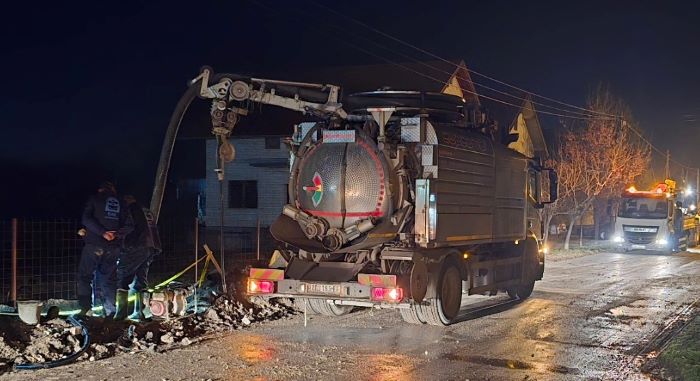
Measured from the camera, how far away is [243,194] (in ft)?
106

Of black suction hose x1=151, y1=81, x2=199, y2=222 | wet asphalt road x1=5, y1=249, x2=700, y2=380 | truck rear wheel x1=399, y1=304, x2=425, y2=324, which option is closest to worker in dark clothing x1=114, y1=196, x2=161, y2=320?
black suction hose x1=151, y1=81, x2=199, y2=222

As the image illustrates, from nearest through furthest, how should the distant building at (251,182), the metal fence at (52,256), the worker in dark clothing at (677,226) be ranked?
the metal fence at (52,256)
the distant building at (251,182)
the worker in dark clothing at (677,226)

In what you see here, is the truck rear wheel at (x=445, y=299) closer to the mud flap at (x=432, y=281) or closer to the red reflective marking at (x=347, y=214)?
the mud flap at (x=432, y=281)

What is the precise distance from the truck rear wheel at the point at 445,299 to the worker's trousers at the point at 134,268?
428 cm

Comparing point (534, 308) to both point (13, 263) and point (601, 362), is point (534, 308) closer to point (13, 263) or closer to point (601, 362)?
point (601, 362)

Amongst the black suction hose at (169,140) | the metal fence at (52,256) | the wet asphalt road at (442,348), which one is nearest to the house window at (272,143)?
the metal fence at (52,256)

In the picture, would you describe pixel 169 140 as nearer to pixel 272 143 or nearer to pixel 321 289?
pixel 321 289

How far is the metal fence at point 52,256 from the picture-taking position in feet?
38.5

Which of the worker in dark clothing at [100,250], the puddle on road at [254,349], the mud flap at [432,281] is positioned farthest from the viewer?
the mud flap at [432,281]

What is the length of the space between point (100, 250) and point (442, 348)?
4915mm

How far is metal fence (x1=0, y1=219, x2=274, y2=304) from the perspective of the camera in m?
11.8

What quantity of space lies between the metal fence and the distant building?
11.4m

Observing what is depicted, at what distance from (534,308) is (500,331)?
9.18ft

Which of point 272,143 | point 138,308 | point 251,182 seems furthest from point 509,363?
point 251,182
